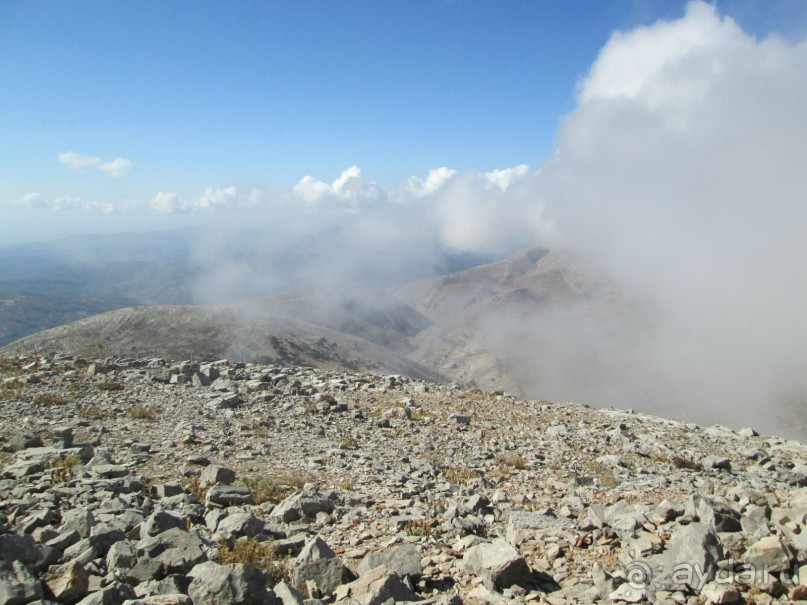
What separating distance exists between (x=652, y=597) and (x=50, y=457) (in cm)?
1319

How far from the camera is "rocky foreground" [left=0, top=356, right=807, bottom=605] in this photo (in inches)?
251

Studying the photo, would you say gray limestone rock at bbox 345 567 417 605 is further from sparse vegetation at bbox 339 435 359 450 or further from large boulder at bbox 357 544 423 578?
sparse vegetation at bbox 339 435 359 450

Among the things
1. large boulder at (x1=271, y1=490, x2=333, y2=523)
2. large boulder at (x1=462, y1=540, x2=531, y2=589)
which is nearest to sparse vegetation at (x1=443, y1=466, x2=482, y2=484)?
large boulder at (x1=271, y1=490, x2=333, y2=523)

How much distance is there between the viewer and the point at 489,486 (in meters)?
12.4

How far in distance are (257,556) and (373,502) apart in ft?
Result: 12.0

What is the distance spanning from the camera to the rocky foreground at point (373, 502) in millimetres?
6371

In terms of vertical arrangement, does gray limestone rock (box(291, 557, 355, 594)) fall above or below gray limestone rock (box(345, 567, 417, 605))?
below

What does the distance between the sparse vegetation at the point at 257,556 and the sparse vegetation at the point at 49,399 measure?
14251 millimetres

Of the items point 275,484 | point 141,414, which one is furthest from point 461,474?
point 141,414

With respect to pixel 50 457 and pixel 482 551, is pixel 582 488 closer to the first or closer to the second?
pixel 482 551

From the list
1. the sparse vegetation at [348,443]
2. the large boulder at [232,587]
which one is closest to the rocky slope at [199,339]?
the sparse vegetation at [348,443]

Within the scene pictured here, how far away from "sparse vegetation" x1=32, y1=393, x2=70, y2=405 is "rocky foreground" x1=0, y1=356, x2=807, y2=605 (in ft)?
0.26

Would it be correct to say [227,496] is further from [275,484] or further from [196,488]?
[275,484]

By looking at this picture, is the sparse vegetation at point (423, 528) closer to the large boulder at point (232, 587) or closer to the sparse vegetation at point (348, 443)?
the large boulder at point (232, 587)
